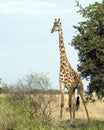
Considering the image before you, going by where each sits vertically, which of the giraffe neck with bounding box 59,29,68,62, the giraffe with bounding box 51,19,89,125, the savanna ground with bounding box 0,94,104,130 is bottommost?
the savanna ground with bounding box 0,94,104,130

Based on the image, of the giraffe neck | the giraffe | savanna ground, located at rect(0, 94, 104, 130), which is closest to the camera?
savanna ground, located at rect(0, 94, 104, 130)

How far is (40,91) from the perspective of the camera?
72.7 feet

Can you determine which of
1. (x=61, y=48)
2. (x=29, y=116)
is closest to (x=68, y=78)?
(x=61, y=48)

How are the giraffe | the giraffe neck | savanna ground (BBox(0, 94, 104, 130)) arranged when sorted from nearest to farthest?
1. savanna ground (BBox(0, 94, 104, 130))
2. the giraffe
3. the giraffe neck

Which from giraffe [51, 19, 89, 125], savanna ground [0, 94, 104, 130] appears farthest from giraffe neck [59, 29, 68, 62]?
savanna ground [0, 94, 104, 130]

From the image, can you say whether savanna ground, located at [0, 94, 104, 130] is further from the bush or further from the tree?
the tree

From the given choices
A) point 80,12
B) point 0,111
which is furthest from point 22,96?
point 80,12

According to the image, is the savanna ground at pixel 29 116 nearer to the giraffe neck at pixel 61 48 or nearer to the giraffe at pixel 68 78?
the giraffe at pixel 68 78

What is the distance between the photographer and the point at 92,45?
25000 mm

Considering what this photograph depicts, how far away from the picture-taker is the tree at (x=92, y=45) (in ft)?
81.5

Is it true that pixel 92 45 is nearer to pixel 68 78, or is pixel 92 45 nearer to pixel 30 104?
pixel 68 78

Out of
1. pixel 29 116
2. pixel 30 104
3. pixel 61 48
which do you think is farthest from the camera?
pixel 61 48

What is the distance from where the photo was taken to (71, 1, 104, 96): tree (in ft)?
81.5

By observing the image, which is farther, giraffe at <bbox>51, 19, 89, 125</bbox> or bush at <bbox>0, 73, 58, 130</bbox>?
giraffe at <bbox>51, 19, 89, 125</bbox>
